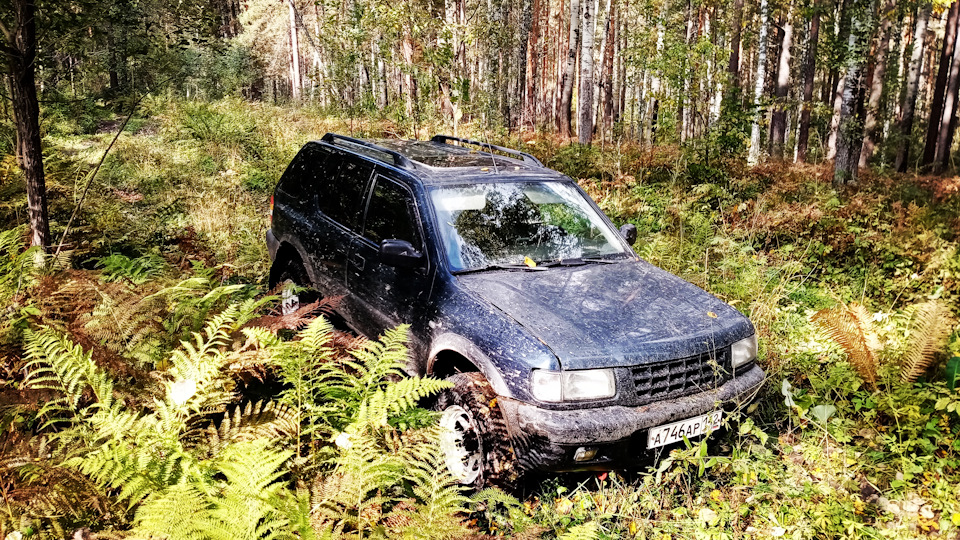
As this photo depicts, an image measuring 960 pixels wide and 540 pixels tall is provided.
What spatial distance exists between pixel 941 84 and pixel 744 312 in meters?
21.1

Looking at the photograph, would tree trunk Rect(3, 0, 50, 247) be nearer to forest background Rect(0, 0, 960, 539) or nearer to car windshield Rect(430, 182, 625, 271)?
forest background Rect(0, 0, 960, 539)

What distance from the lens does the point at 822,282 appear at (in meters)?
7.05

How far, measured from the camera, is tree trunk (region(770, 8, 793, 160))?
16172mm

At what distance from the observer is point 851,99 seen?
10.2 m

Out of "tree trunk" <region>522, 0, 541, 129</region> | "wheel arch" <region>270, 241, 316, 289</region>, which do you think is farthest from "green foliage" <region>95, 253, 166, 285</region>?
"tree trunk" <region>522, 0, 541, 129</region>

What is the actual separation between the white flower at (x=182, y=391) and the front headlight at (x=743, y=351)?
10.6 ft

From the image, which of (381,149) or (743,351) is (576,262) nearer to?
(743,351)

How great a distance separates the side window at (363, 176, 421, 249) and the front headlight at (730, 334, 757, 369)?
2.25m

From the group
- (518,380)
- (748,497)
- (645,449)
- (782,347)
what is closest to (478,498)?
(518,380)

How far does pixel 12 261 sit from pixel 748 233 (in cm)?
806

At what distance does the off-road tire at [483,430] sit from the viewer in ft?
10.7

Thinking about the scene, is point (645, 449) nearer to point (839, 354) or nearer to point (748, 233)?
point (839, 354)

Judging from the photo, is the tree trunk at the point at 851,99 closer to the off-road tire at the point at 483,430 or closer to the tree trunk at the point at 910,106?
the off-road tire at the point at 483,430

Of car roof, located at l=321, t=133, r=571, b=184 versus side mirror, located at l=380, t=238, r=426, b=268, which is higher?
car roof, located at l=321, t=133, r=571, b=184
